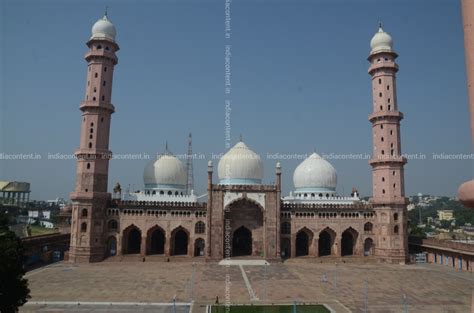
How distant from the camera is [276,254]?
122 ft

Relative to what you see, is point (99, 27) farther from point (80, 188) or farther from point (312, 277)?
point (312, 277)

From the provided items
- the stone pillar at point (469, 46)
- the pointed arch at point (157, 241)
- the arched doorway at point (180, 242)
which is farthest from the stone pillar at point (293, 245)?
the stone pillar at point (469, 46)

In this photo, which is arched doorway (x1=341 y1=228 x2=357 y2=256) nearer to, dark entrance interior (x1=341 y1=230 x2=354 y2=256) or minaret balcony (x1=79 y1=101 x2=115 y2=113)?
dark entrance interior (x1=341 y1=230 x2=354 y2=256)

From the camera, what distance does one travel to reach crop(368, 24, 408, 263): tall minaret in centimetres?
3725

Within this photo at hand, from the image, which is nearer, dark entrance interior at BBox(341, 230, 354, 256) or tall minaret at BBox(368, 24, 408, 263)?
tall minaret at BBox(368, 24, 408, 263)

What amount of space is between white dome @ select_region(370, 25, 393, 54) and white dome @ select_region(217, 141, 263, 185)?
57.5 ft

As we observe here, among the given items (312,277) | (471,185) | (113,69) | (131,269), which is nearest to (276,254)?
(312,277)

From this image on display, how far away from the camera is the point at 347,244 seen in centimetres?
4247

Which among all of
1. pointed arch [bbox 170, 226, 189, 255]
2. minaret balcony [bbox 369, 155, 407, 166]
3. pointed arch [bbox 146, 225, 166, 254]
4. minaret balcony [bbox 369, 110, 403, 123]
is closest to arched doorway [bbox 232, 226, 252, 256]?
pointed arch [bbox 170, 226, 189, 255]

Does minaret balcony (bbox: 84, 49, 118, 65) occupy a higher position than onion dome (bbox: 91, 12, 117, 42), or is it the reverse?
onion dome (bbox: 91, 12, 117, 42)

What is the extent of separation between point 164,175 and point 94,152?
9997 mm

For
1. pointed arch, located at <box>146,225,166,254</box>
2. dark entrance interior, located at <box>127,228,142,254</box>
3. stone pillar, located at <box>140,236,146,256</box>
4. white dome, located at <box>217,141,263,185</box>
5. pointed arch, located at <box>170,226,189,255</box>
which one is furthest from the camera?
white dome, located at <box>217,141,263,185</box>

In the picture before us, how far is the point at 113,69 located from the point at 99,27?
4.36 meters

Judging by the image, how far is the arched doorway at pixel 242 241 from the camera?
1617 inches
